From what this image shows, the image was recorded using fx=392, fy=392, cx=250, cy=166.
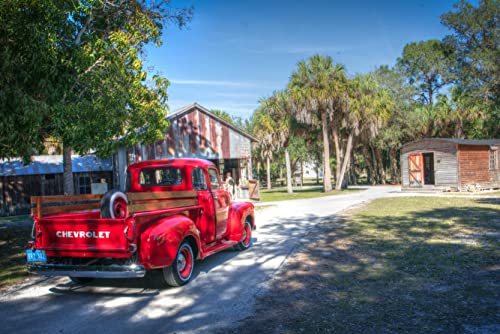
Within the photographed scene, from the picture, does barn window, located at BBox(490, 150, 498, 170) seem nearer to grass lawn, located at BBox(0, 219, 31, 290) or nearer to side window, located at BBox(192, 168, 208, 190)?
side window, located at BBox(192, 168, 208, 190)

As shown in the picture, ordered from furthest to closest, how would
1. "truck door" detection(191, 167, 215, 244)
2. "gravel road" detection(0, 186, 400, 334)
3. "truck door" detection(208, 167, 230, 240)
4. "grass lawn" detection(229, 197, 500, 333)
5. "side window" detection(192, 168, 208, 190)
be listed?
"truck door" detection(208, 167, 230, 240) < "side window" detection(192, 168, 208, 190) < "truck door" detection(191, 167, 215, 244) < "gravel road" detection(0, 186, 400, 334) < "grass lawn" detection(229, 197, 500, 333)

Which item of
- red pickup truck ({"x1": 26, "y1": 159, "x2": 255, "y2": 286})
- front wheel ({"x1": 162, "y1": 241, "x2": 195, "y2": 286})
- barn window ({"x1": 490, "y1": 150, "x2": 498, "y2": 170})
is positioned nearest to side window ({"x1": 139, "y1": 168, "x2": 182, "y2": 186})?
red pickup truck ({"x1": 26, "y1": 159, "x2": 255, "y2": 286})

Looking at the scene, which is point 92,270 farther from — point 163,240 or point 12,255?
point 12,255

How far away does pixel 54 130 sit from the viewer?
954 cm

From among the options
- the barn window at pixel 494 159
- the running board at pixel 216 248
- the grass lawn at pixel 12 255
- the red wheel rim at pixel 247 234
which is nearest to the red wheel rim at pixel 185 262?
the running board at pixel 216 248

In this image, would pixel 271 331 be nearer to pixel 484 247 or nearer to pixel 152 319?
pixel 152 319

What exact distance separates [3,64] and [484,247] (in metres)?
10.5

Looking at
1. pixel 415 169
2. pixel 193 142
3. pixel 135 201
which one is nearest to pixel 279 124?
pixel 415 169

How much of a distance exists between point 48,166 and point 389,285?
22735mm

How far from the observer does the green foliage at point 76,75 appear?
8.19m

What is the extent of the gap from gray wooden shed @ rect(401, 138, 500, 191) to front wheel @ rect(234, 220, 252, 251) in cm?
2134

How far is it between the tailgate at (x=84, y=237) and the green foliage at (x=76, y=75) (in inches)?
136

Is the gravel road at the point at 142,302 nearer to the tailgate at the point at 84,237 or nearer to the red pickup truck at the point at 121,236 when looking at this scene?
the red pickup truck at the point at 121,236

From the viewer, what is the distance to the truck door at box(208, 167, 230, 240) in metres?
7.73
